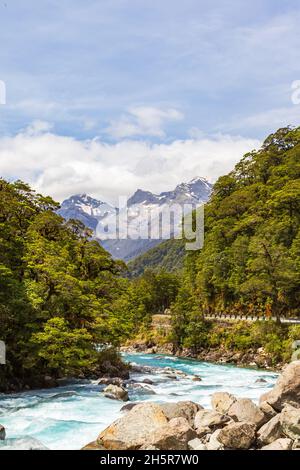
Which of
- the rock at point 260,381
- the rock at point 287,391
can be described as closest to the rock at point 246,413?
the rock at point 287,391

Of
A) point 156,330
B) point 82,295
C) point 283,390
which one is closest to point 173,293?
point 156,330

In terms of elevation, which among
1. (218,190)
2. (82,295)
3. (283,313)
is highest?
(218,190)

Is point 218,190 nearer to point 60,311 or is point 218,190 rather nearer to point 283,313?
point 283,313

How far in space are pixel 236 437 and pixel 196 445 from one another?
1.52 m

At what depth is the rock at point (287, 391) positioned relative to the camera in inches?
802

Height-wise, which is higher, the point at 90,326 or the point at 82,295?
the point at 82,295

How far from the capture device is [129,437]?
Result: 16938 mm

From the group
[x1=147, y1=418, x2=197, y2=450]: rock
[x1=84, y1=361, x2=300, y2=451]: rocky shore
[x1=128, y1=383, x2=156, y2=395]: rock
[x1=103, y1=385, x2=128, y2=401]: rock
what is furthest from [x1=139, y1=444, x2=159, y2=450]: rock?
[x1=128, y1=383, x2=156, y2=395]: rock

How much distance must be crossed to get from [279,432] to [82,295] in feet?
61.0

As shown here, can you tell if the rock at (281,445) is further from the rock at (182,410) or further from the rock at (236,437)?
the rock at (182,410)

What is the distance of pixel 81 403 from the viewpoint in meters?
26.2

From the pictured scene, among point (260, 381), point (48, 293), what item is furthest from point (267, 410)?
point (48, 293)
